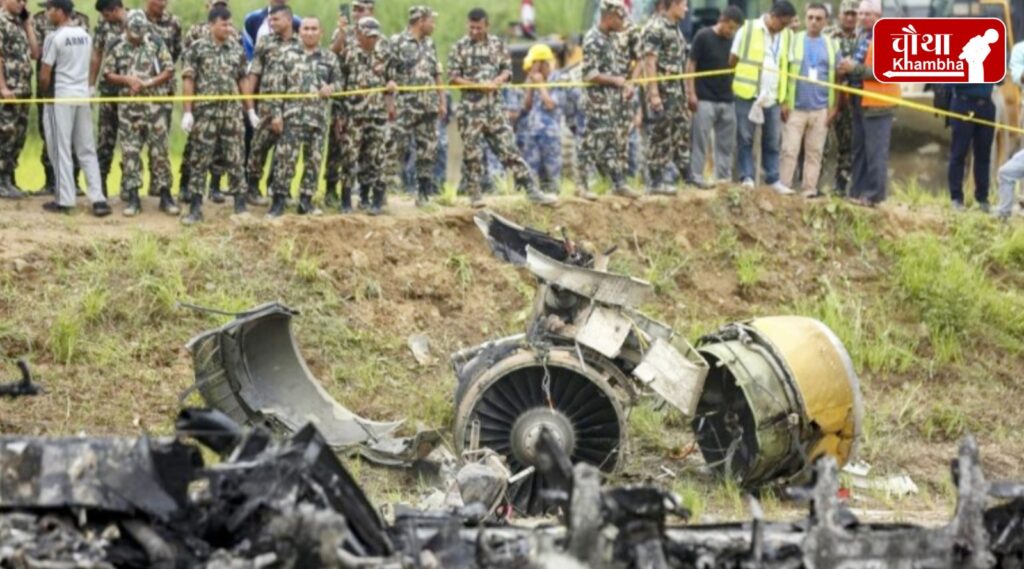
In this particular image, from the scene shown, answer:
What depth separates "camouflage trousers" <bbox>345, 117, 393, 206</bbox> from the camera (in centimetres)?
1862

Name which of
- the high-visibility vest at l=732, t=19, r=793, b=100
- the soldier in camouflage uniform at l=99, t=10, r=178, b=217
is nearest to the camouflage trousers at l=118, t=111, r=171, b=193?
the soldier in camouflage uniform at l=99, t=10, r=178, b=217

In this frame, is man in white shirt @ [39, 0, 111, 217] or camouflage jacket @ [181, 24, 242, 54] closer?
man in white shirt @ [39, 0, 111, 217]

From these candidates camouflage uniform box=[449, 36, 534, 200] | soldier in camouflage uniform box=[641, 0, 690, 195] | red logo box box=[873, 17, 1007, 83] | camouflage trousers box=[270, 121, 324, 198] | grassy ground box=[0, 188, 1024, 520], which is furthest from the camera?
red logo box box=[873, 17, 1007, 83]

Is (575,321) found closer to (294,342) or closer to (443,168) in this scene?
(294,342)

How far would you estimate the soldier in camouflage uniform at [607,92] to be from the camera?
63.8 feet

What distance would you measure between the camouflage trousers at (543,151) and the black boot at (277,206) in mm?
3720

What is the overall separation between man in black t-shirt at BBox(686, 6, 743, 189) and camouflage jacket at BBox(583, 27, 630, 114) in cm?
92

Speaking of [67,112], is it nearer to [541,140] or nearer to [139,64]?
[139,64]

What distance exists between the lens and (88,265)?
56.5ft

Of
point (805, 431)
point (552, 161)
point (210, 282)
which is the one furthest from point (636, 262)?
point (805, 431)

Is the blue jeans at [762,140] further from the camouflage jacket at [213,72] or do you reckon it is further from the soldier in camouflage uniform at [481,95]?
the camouflage jacket at [213,72]

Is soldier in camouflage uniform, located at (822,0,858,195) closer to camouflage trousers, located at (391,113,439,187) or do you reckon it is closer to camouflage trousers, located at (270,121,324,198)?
camouflage trousers, located at (391,113,439,187)

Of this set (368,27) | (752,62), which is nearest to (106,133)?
(368,27)

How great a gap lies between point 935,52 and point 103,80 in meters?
8.55
